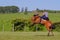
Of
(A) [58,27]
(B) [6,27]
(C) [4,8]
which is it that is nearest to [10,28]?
(B) [6,27]

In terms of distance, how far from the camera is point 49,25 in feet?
87.4

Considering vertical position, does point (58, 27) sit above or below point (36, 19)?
below

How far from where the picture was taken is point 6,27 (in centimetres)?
4472

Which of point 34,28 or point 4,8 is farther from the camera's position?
point 4,8

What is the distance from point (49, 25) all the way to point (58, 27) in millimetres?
15118

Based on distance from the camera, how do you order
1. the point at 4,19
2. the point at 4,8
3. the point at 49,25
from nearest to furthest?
the point at 49,25
the point at 4,19
the point at 4,8

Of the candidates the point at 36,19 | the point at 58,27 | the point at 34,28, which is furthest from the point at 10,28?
the point at 36,19

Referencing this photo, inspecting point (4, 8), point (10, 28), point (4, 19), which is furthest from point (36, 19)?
point (4, 8)

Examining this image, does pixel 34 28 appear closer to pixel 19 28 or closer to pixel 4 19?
pixel 19 28

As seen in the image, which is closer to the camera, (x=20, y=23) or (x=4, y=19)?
(x=20, y=23)

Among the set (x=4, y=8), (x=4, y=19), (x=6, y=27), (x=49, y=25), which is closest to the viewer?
(x=49, y=25)

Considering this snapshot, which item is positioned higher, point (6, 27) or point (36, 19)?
point (36, 19)

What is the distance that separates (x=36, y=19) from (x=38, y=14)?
54 centimetres

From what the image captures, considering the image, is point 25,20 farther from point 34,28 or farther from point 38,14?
point 38,14
